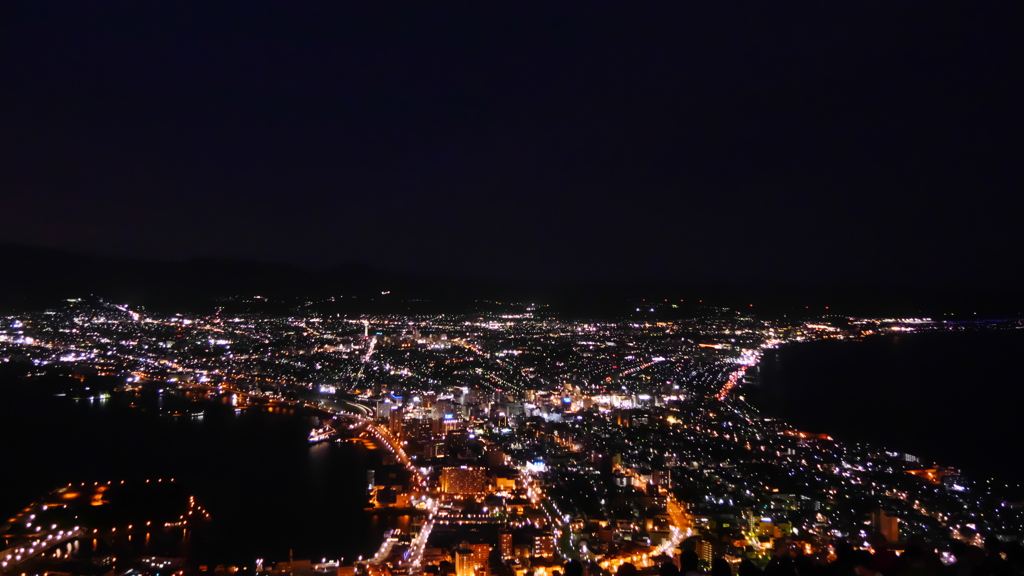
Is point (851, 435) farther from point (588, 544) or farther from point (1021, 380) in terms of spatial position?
point (1021, 380)

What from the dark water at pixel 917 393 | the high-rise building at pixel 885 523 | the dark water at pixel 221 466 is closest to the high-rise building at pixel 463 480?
the dark water at pixel 221 466

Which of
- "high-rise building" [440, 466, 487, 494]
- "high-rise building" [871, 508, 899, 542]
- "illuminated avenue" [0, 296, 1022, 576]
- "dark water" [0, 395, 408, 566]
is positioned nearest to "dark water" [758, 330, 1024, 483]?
"illuminated avenue" [0, 296, 1022, 576]

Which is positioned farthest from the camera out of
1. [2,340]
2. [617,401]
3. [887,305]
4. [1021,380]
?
[887,305]

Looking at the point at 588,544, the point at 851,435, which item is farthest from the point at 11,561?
the point at 851,435

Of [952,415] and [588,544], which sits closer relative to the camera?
[588,544]

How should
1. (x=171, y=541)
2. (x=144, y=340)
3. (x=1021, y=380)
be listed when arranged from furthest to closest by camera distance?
(x=144, y=340) → (x=1021, y=380) → (x=171, y=541)
